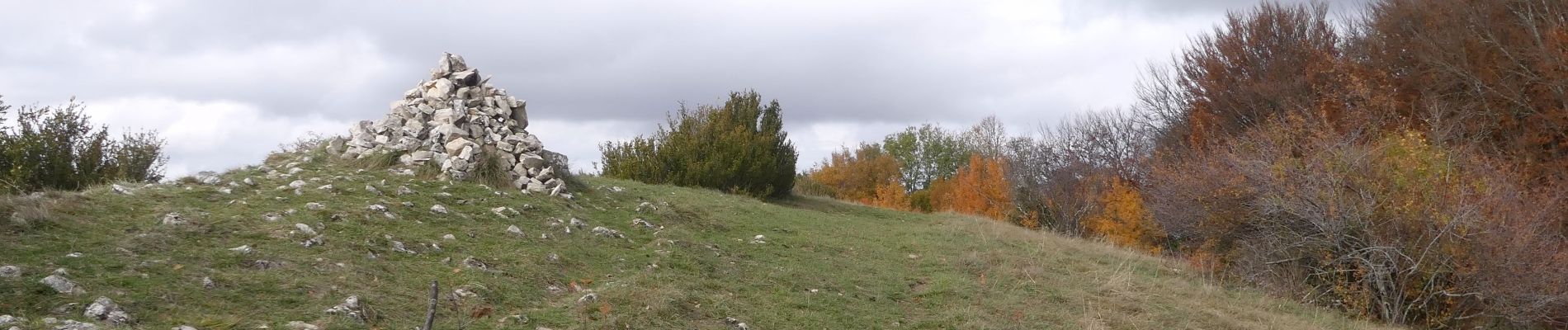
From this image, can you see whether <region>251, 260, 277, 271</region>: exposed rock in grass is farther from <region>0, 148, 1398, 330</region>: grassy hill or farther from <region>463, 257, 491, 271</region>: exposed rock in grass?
<region>463, 257, 491, 271</region>: exposed rock in grass

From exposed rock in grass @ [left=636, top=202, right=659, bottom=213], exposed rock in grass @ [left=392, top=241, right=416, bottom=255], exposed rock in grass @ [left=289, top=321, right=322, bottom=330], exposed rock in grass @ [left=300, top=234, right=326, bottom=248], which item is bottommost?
exposed rock in grass @ [left=289, top=321, right=322, bottom=330]

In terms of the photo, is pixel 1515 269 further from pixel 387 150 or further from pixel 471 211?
pixel 387 150

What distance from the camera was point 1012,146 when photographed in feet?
128

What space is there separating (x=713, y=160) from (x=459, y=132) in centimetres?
854

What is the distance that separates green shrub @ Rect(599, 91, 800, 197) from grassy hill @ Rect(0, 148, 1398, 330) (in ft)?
23.2

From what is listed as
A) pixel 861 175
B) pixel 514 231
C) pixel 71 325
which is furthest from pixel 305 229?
pixel 861 175

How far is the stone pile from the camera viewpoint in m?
13.0

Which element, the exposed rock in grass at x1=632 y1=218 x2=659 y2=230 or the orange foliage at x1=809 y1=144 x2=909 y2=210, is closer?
the exposed rock in grass at x1=632 y1=218 x2=659 y2=230

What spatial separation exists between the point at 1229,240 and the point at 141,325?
544 inches

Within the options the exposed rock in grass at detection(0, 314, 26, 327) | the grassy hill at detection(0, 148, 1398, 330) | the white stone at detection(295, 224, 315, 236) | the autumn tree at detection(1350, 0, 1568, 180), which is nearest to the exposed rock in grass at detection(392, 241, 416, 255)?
the grassy hill at detection(0, 148, 1398, 330)

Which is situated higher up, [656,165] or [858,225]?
[656,165]

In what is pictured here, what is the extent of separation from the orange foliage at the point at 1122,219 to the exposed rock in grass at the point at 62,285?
805 inches

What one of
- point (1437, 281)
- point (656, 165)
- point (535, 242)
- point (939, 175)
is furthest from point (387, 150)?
point (939, 175)

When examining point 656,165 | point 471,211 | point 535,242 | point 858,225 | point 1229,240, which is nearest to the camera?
point 535,242
